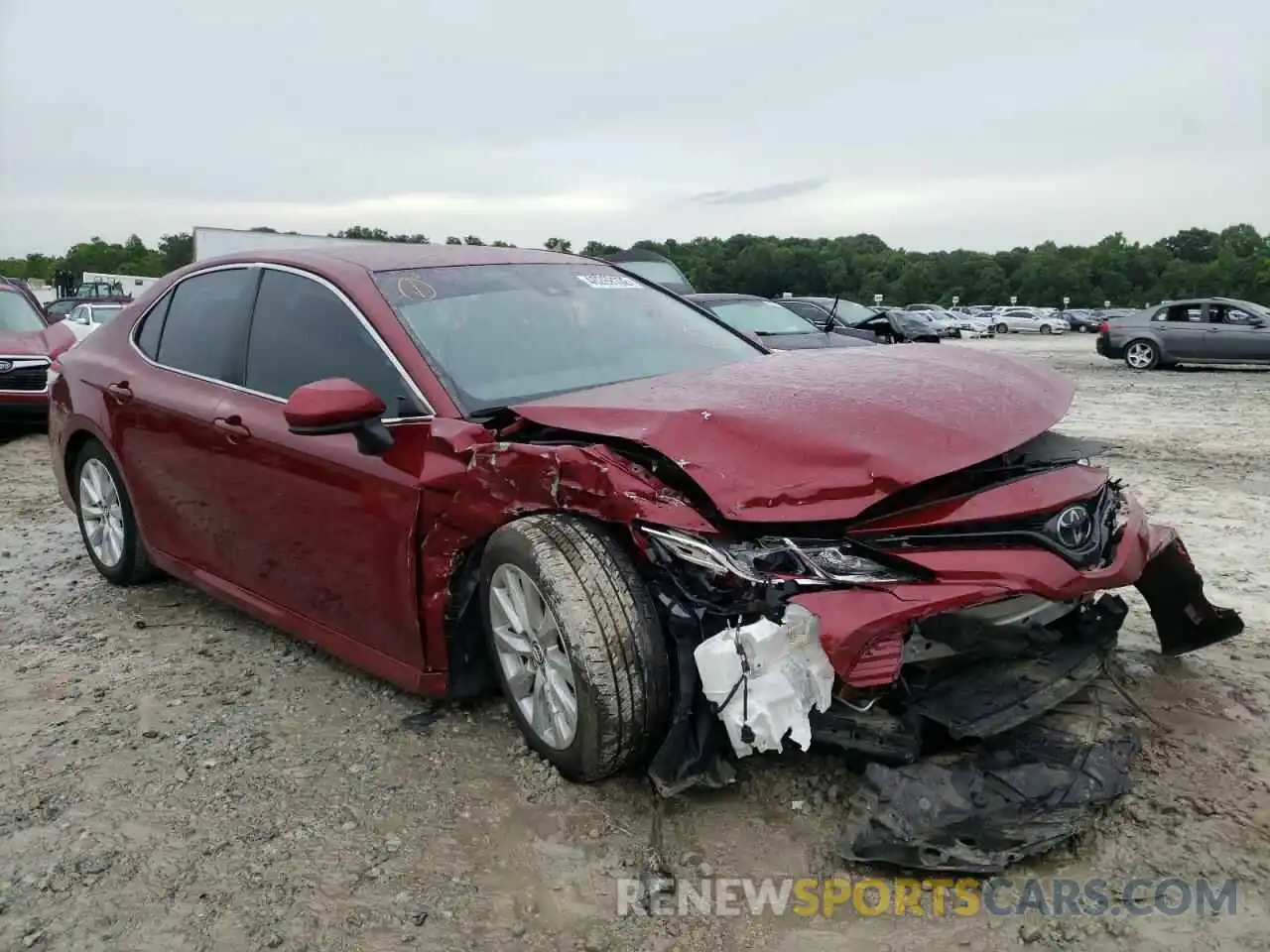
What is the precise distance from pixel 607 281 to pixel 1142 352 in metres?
17.5

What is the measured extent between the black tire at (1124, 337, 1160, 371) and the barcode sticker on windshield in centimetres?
1718

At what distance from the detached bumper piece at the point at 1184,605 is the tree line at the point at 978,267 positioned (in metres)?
67.6

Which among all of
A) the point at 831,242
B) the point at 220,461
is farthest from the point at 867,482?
the point at 831,242

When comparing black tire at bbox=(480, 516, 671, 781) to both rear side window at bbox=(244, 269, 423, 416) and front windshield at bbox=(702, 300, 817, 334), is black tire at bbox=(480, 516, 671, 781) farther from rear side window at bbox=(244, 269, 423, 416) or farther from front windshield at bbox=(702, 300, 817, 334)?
front windshield at bbox=(702, 300, 817, 334)

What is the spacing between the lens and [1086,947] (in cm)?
220

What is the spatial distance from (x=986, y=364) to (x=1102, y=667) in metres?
0.98

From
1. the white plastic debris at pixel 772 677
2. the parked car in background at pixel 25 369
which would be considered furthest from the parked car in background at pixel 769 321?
the white plastic debris at pixel 772 677

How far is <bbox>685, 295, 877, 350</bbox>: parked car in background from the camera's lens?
35.4ft

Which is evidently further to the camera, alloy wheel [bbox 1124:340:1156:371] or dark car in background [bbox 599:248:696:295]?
alloy wheel [bbox 1124:340:1156:371]

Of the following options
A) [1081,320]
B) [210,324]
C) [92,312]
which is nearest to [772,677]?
[210,324]

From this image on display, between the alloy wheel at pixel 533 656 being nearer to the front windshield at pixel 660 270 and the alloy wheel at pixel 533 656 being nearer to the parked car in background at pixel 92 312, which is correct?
the front windshield at pixel 660 270

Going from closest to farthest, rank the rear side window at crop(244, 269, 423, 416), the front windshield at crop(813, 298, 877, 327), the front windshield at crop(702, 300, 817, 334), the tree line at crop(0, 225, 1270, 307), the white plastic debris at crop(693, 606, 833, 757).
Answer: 1. the white plastic debris at crop(693, 606, 833, 757)
2. the rear side window at crop(244, 269, 423, 416)
3. the front windshield at crop(702, 300, 817, 334)
4. the front windshield at crop(813, 298, 877, 327)
5. the tree line at crop(0, 225, 1270, 307)

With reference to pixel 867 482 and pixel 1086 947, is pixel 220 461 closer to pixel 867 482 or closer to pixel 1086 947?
pixel 867 482

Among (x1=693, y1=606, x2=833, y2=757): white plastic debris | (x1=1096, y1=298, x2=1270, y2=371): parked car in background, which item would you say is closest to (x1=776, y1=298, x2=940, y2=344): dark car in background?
(x1=1096, y1=298, x2=1270, y2=371): parked car in background
